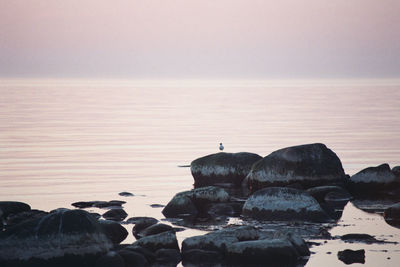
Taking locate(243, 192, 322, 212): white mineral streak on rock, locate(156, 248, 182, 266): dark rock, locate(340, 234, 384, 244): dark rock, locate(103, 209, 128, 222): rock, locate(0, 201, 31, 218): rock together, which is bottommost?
locate(156, 248, 182, 266): dark rock

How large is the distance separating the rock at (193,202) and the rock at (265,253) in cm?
605

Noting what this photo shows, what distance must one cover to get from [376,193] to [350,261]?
35.5ft

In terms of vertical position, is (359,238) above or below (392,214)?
below

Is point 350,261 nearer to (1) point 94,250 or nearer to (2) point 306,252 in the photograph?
(2) point 306,252

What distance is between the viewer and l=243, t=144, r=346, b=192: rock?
96.5 feet

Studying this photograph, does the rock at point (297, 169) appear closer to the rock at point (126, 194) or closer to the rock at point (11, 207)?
the rock at point (126, 194)

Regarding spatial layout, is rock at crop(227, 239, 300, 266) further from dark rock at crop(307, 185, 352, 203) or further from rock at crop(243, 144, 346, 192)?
rock at crop(243, 144, 346, 192)

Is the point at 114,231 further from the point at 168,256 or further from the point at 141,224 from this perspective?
the point at 168,256

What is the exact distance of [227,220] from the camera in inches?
942

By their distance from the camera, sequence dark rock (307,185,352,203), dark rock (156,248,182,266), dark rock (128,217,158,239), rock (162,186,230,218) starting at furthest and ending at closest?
dark rock (307,185,352,203) < rock (162,186,230,218) < dark rock (128,217,158,239) < dark rock (156,248,182,266)

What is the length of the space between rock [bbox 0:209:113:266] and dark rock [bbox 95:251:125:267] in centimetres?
34

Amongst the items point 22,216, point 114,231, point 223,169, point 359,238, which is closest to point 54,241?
point 114,231

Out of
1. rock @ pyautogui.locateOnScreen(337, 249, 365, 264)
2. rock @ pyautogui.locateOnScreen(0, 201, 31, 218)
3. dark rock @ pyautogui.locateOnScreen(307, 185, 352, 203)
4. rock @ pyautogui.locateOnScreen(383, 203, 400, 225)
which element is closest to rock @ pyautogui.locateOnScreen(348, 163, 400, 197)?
dark rock @ pyautogui.locateOnScreen(307, 185, 352, 203)

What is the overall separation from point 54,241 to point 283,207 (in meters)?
8.08
